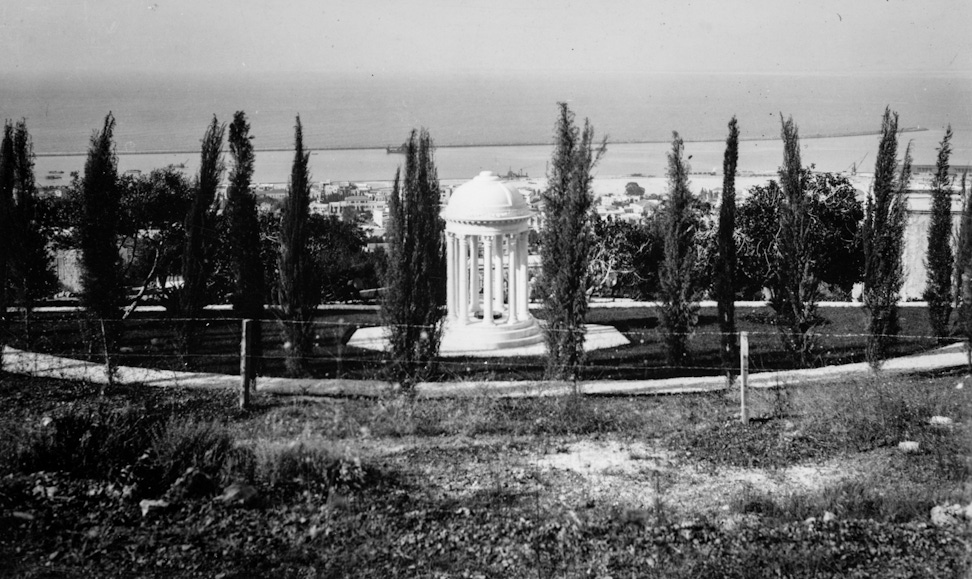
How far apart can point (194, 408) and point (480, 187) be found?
10.8 metres

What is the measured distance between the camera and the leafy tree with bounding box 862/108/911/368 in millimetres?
18172

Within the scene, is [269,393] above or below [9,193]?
below

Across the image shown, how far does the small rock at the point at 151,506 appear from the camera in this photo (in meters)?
7.95

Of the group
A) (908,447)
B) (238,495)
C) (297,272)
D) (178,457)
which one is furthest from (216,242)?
(908,447)

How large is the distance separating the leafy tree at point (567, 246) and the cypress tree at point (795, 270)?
183 inches

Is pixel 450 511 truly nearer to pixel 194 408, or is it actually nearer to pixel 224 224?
pixel 194 408

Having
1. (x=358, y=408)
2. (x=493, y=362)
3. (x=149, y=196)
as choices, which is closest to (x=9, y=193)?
(x=149, y=196)

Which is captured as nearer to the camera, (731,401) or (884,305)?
(731,401)

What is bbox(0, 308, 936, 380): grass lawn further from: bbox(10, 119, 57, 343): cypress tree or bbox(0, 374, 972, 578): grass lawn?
bbox(0, 374, 972, 578): grass lawn

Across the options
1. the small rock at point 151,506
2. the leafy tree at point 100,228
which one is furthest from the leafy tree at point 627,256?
the small rock at point 151,506

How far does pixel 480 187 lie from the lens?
22234 mm

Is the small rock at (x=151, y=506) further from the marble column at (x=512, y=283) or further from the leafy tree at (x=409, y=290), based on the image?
the marble column at (x=512, y=283)

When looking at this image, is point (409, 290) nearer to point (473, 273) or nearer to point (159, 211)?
point (473, 273)

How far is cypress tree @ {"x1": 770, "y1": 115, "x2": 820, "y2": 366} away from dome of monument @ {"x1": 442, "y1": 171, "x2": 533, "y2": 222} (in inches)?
263
